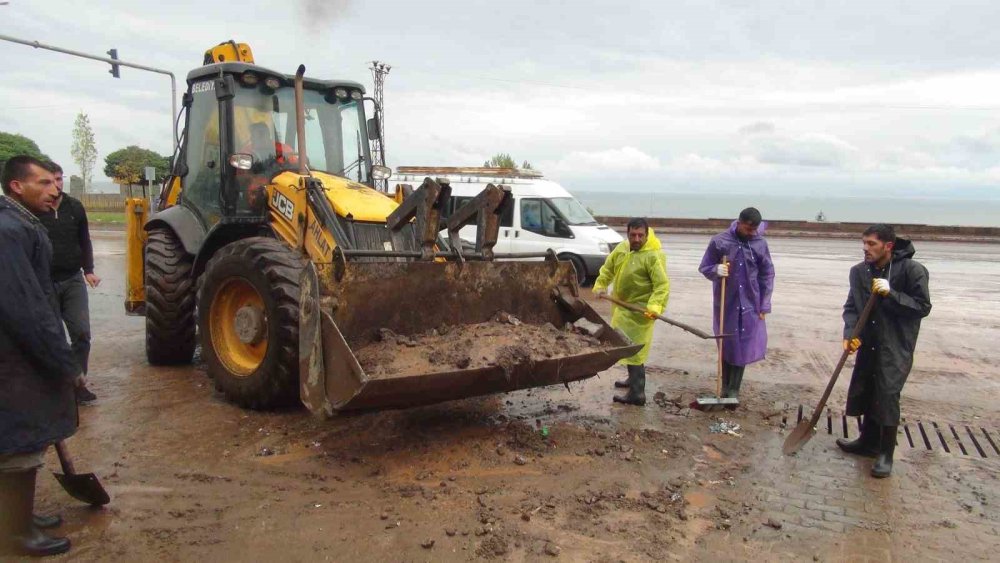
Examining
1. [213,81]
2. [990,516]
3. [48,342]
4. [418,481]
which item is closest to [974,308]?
[990,516]

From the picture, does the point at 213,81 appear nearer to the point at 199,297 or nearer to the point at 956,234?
the point at 199,297

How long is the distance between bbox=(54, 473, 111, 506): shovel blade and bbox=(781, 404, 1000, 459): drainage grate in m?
4.87

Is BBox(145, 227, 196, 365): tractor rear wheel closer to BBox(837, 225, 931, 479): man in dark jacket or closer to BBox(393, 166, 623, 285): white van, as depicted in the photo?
BBox(837, 225, 931, 479): man in dark jacket

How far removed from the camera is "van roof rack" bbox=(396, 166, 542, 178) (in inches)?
568

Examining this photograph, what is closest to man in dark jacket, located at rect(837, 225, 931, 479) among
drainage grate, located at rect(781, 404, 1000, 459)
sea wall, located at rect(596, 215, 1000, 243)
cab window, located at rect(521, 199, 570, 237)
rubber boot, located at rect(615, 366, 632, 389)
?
drainage grate, located at rect(781, 404, 1000, 459)

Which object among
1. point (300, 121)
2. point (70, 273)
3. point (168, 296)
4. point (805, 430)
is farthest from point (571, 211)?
point (70, 273)

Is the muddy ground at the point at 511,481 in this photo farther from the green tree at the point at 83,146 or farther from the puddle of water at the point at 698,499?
the green tree at the point at 83,146

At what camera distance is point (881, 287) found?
15.7 feet

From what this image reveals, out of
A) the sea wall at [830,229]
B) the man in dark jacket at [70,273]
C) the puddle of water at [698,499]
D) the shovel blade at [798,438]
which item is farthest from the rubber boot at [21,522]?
the sea wall at [830,229]

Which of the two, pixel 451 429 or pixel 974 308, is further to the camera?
pixel 974 308

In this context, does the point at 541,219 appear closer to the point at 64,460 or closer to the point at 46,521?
the point at 64,460

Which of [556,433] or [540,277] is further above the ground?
[540,277]

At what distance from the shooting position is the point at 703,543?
376 centimetres

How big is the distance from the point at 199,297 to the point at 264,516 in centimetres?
263
